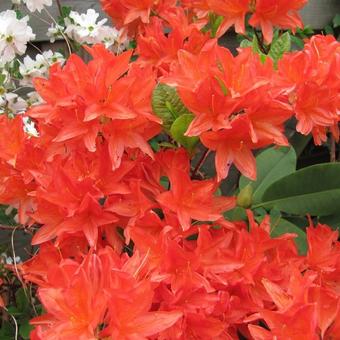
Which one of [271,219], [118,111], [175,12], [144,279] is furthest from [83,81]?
[175,12]

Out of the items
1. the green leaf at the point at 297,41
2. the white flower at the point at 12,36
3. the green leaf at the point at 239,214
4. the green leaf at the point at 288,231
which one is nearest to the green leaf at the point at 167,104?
the green leaf at the point at 239,214

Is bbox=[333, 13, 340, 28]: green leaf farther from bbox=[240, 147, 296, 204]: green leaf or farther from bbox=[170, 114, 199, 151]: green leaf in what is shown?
bbox=[170, 114, 199, 151]: green leaf

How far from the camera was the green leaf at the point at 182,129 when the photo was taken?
98 centimetres

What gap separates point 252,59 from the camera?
96cm

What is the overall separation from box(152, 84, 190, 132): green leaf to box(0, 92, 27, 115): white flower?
629mm

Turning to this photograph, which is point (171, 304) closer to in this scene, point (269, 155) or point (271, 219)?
point (271, 219)

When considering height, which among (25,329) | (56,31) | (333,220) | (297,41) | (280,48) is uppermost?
(280,48)

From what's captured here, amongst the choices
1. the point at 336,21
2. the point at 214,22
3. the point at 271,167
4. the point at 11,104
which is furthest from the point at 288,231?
the point at 336,21

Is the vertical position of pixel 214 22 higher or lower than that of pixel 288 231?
higher

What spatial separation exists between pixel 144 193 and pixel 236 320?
0.24 m

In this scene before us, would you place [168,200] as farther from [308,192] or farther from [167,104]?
[308,192]

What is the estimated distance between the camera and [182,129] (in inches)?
Answer: 39.1

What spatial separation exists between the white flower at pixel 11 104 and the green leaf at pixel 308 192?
2.15ft

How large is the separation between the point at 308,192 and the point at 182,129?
38cm
